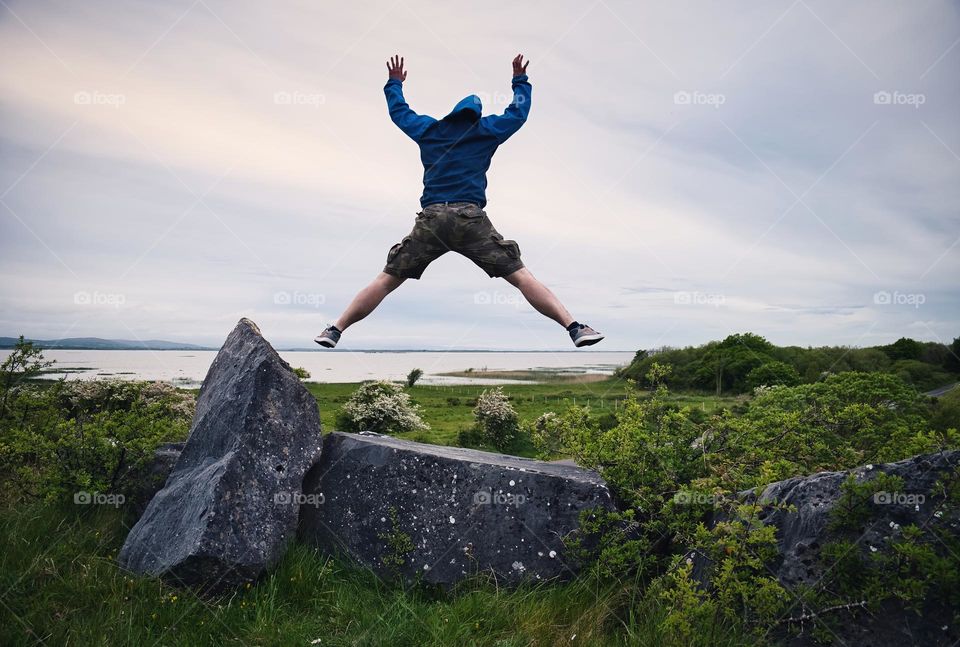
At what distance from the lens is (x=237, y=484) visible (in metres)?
6.89

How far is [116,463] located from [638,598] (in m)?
7.28

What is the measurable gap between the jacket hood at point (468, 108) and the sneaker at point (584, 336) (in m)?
3.05

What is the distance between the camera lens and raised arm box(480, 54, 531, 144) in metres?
7.96

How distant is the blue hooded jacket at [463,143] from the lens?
26.0ft

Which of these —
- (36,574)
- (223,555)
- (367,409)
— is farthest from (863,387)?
(367,409)

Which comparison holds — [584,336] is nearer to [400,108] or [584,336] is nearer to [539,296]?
[539,296]

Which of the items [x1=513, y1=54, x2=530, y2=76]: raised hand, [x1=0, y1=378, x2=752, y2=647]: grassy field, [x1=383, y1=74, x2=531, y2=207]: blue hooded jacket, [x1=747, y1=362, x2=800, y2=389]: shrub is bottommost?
[x1=0, y1=378, x2=752, y2=647]: grassy field

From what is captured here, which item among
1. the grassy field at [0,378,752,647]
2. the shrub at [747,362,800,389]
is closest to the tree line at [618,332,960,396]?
the shrub at [747,362,800,389]

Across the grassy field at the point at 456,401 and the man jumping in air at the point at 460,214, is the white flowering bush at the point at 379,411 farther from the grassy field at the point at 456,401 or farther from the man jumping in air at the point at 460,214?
the man jumping in air at the point at 460,214

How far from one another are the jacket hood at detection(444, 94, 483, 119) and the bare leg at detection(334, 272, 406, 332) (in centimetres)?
226

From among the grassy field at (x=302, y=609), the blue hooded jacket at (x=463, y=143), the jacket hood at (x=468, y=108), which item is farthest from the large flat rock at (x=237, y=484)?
the jacket hood at (x=468, y=108)

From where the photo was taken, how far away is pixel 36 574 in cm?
668

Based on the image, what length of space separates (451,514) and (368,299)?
2.96 metres

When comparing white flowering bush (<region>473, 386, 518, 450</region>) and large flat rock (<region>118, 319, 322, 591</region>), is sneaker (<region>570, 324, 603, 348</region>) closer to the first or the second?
large flat rock (<region>118, 319, 322, 591</region>)
